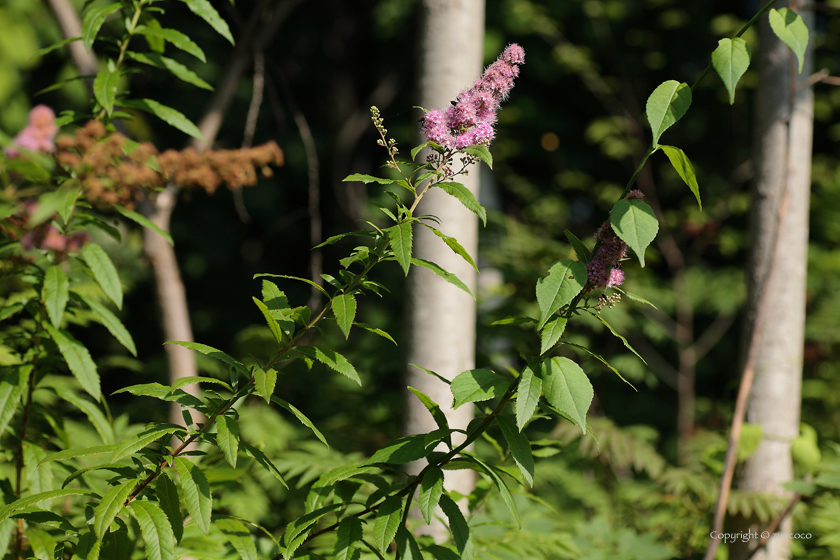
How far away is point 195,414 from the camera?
2123 mm

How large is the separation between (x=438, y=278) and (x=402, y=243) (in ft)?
2.62

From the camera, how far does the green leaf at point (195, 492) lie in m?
0.79

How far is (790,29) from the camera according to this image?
779 millimetres

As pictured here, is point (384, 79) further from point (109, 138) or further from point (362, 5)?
point (109, 138)

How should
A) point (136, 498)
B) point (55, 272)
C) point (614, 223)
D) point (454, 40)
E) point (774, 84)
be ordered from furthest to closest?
point (774, 84) < point (454, 40) < point (55, 272) < point (136, 498) < point (614, 223)

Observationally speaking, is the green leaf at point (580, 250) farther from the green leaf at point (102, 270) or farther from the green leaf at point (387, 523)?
the green leaf at point (102, 270)

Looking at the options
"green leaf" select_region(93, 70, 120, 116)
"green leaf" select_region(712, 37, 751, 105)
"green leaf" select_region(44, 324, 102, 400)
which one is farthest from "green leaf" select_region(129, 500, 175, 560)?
"green leaf" select_region(712, 37, 751, 105)

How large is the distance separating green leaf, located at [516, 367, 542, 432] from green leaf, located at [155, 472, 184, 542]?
504 mm

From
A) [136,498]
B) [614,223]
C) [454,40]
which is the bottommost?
[136,498]

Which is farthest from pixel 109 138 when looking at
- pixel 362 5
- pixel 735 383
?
pixel 362 5

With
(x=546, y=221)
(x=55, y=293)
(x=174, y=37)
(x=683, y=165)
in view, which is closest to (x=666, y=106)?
(x=683, y=165)

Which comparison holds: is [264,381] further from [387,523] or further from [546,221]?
[546,221]

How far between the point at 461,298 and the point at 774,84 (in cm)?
145

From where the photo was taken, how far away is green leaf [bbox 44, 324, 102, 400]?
1.06 metres
